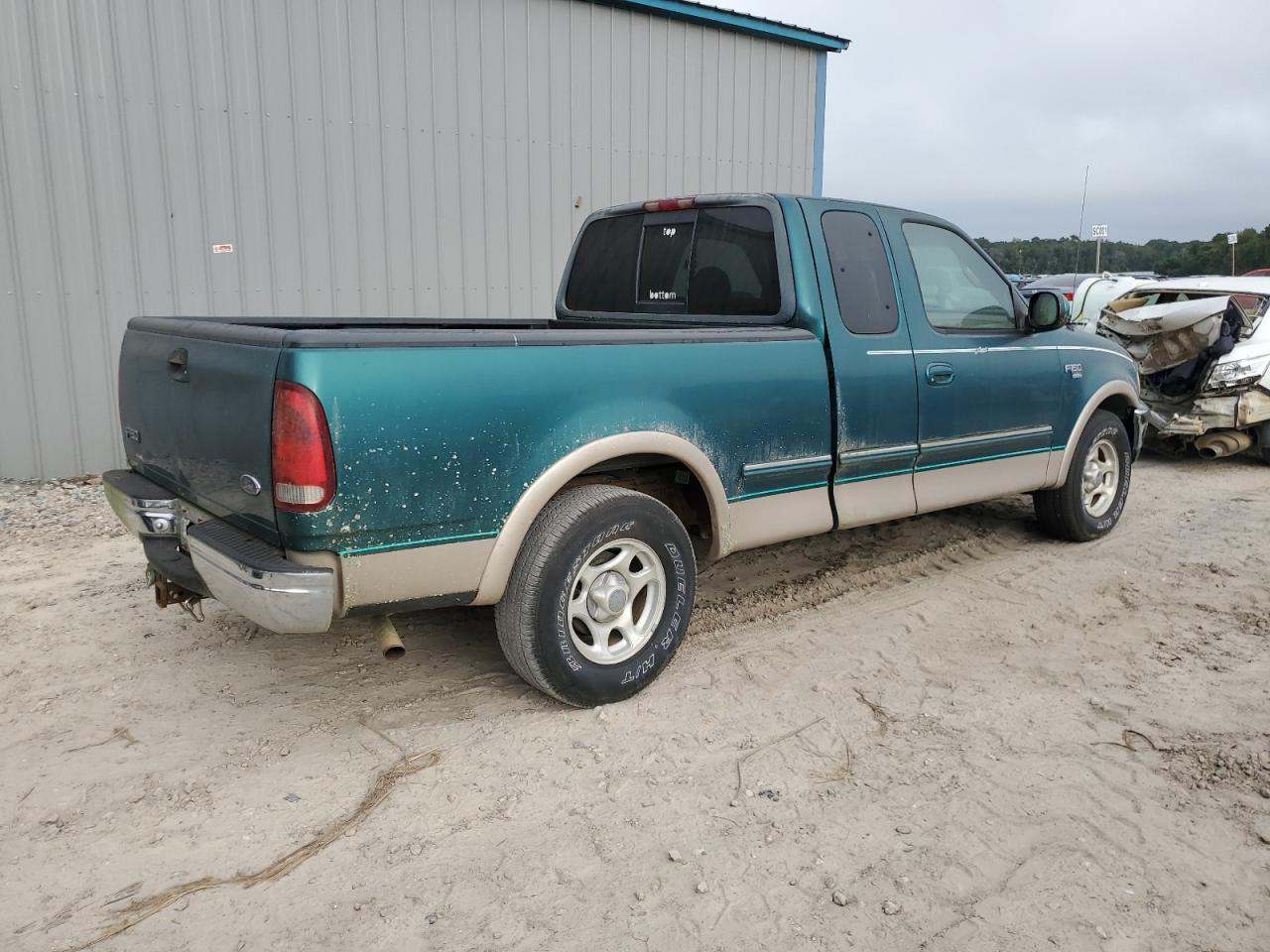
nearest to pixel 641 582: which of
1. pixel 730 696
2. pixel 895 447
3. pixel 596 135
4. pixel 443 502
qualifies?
pixel 730 696

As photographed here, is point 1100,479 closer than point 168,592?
No

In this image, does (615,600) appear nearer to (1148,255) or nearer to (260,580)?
(260,580)

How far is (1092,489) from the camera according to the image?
589cm

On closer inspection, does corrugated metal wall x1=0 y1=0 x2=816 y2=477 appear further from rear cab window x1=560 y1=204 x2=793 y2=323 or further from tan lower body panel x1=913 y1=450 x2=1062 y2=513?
tan lower body panel x1=913 y1=450 x2=1062 y2=513

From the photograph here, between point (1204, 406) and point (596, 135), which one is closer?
point (1204, 406)

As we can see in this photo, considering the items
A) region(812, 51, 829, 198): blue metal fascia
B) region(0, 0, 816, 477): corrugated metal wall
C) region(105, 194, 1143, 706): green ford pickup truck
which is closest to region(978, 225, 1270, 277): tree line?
region(812, 51, 829, 198): blue metal fascia

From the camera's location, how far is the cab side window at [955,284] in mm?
4727

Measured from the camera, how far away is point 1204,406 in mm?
8367

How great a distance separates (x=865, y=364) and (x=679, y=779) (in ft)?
6.78

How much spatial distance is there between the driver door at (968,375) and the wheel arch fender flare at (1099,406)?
0.18 meters

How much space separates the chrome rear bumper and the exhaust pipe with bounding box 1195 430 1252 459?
820 cm

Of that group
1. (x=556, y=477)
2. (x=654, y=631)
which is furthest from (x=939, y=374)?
(x=556, y=477)

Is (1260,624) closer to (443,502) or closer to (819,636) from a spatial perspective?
(819,636)

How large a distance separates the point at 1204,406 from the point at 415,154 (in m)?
7.12
